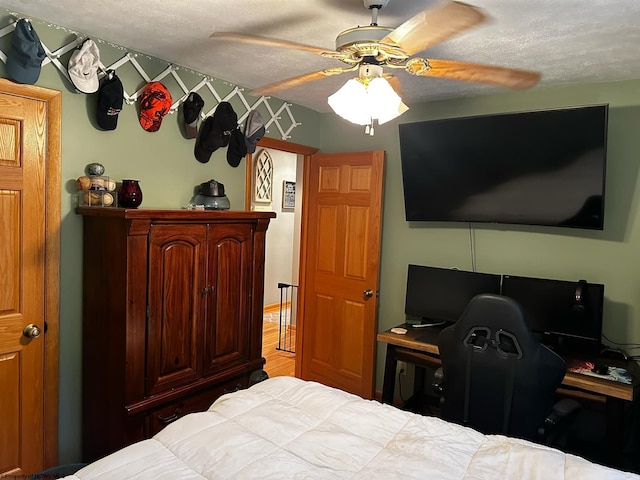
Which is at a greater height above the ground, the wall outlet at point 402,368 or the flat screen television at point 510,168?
the flat screen television at point 510,168

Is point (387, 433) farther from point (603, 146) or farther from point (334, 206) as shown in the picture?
point (334, 206)

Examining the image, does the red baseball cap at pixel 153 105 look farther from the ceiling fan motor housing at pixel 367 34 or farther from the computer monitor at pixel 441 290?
the computer monitor at pixel 441 290

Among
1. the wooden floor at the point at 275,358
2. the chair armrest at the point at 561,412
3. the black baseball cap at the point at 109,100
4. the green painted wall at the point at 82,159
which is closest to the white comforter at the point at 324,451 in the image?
the chair armrest at the point at 561,412

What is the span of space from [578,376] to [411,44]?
193cm

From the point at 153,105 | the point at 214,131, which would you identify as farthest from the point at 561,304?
the point at 153,105

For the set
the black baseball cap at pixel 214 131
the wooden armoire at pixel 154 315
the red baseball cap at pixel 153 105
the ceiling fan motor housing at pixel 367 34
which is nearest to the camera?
the ceiling fan motor housing at pixel 367 34

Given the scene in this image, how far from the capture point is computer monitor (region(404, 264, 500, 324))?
3.12m

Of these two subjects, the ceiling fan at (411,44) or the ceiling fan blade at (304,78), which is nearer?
the ceiling fan at (411,44)

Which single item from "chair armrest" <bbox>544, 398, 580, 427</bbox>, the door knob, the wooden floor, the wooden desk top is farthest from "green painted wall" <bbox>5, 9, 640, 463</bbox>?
the wooden floor

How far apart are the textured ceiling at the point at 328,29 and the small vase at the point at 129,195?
2.48ft

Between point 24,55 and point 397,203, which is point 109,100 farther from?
point 397,203

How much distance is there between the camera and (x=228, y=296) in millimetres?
2766

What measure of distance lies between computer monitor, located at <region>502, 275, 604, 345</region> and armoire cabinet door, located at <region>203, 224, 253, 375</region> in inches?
65.4

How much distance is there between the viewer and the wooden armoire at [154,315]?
226 centimetres
